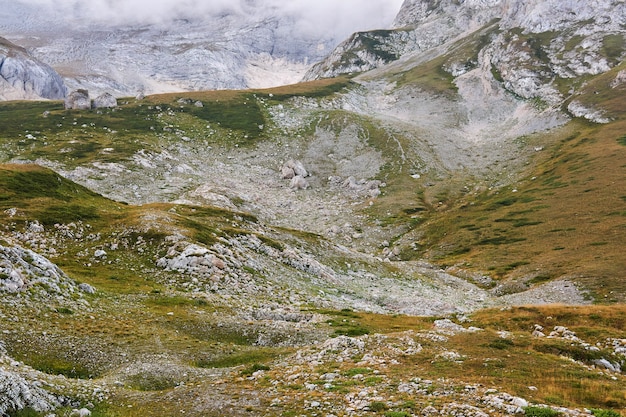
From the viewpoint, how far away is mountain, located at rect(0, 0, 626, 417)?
19125mm

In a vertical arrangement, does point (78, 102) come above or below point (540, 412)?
above

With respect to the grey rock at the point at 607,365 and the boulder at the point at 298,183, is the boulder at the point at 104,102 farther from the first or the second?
the grey rock at the point at 607,365

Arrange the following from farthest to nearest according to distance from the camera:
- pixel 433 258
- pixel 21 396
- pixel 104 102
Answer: pixel 104 102, pixel 433 258, pixel 21 396

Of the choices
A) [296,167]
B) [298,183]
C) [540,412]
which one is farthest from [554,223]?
[540,412]

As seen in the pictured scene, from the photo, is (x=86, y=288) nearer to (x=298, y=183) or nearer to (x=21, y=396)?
(x=21, y=396)

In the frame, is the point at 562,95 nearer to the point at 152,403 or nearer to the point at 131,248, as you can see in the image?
the point at 131,248

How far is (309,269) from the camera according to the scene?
60281 millimetres

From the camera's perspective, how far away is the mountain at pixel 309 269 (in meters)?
19.1

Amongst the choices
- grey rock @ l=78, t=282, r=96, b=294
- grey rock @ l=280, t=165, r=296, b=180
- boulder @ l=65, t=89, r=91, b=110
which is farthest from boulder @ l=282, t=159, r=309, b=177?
grey rock @ l=78, t=282, r=96, b=294

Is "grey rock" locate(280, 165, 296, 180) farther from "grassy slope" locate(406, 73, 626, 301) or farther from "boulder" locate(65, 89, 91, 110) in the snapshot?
"boulder" locate(65, 89, 91, 110)

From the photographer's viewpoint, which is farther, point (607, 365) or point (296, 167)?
point (296, 167)

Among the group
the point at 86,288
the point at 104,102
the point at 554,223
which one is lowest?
the point at 554,223

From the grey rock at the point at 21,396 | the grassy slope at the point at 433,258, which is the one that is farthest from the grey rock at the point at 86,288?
the grey rock at the point at 21,396

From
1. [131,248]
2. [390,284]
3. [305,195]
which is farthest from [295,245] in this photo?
[305,195]
